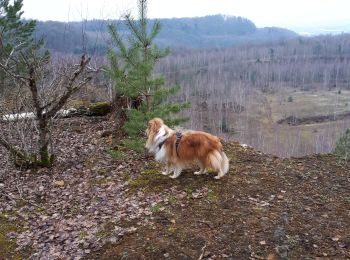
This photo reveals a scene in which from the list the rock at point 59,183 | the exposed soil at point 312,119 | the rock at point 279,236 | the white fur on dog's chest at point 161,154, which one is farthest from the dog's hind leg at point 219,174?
the exposed soil at point 312,119

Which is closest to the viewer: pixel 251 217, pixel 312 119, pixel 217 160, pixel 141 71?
pixel 251 217

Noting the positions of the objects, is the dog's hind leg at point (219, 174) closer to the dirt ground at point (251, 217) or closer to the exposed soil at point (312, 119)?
the dirt ground at point (251, 217)

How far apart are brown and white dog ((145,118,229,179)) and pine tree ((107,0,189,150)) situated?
1.07 metres

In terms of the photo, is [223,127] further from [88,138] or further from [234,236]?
[234,236]

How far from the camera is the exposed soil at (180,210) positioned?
18.5 feet

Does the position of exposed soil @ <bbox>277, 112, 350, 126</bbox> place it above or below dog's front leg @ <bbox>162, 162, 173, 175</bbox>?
below

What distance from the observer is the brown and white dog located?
24.6ft

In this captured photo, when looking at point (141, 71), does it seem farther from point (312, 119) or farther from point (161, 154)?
point (312, 119)

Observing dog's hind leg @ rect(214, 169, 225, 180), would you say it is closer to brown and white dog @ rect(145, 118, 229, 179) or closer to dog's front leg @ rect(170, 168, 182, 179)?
brown and white dog @ rect(145, 118, 229, 179)

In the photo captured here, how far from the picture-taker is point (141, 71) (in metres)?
8.70

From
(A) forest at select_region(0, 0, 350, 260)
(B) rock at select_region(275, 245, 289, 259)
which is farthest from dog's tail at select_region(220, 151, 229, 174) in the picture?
(B) rock at select_region(275, 245, 289, 259)

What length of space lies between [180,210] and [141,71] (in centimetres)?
346

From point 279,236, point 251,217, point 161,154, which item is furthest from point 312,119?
point 279,236

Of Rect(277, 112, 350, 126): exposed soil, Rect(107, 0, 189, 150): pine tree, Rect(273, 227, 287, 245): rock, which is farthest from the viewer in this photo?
Rect(277, 112, 350, 126): exposed soil
